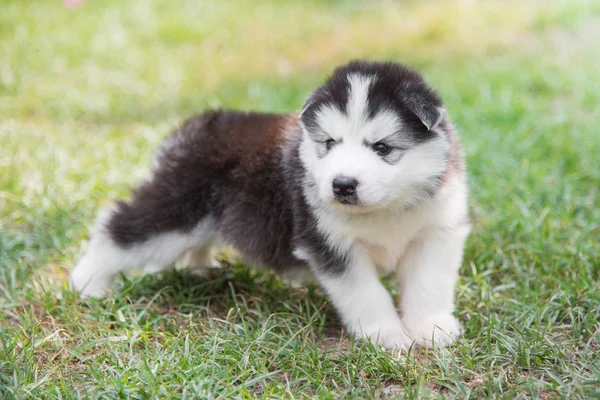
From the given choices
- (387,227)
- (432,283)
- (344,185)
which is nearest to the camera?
(344,185)

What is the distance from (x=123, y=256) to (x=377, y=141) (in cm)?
206

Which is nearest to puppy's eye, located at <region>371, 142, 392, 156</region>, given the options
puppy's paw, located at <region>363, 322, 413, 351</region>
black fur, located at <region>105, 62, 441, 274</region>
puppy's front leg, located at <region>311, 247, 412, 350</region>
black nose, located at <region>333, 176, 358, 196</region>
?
black nose, located at <region>333, 176, 358, 196</region>

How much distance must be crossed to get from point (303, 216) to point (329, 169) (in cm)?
67

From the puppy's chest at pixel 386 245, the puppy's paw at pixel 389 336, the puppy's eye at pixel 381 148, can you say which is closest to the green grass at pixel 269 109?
the puppy's paw at pixel 389 336

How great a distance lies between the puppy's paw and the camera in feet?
13.1

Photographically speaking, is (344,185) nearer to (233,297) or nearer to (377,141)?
(377,141)

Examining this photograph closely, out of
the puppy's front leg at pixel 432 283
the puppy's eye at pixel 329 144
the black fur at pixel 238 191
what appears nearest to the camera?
the puppy's eye at pixel 329 144

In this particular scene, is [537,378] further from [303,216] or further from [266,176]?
[266,176]

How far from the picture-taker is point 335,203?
374 centimetres

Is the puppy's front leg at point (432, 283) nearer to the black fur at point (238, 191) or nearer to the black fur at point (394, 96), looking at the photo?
the black fur at point (238, 191)

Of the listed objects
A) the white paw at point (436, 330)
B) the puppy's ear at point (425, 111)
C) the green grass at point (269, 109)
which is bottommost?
the white paw at point (436, 330)

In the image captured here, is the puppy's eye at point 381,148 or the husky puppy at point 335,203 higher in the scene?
the puppy's eye at point 381,148

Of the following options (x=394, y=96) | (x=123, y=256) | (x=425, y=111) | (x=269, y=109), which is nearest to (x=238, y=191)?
(x=123, y=256)

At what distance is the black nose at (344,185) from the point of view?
11.8ft
